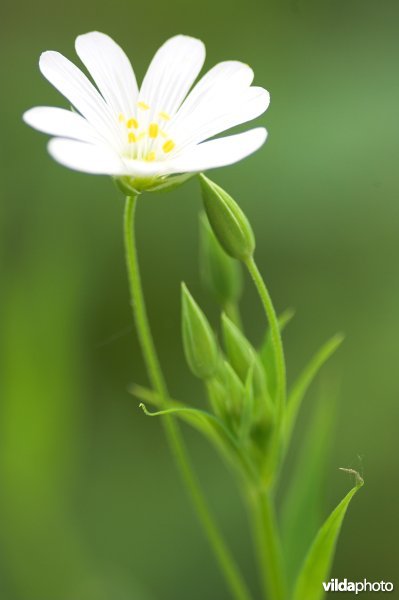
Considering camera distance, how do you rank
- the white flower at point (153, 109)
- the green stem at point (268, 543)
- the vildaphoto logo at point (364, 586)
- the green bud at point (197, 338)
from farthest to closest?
1. the vildaphoto logo at point (364, 586)
2. the green stem at point (268, 543)
3. the green bud at point (197, 338)
4. the white flower at point (153, 109)

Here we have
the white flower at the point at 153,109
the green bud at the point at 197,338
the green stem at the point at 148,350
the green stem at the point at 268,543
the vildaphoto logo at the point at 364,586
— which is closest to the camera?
the white flower at the point at 153,109

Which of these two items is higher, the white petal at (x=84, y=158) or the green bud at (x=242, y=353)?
the white petal at (x=84, y=158)

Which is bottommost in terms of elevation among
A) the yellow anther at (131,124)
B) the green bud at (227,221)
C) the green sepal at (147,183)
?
the green bud at (227,221)

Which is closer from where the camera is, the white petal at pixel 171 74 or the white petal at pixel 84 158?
the white petal at pixel 84 158

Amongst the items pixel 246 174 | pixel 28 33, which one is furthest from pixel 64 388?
pixel 28 33

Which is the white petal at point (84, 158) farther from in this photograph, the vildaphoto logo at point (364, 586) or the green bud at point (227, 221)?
the vildaphoto logo at point (364, 586)

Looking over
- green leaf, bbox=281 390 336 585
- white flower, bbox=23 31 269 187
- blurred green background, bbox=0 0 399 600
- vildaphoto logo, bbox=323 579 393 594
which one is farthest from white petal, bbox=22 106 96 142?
vildaphoto logo, bbox=323 579 393 594

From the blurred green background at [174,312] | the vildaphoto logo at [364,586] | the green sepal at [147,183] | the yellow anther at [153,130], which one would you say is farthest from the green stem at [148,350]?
the blurred green background at [174,312]

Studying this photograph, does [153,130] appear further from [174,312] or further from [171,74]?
[174,312]
